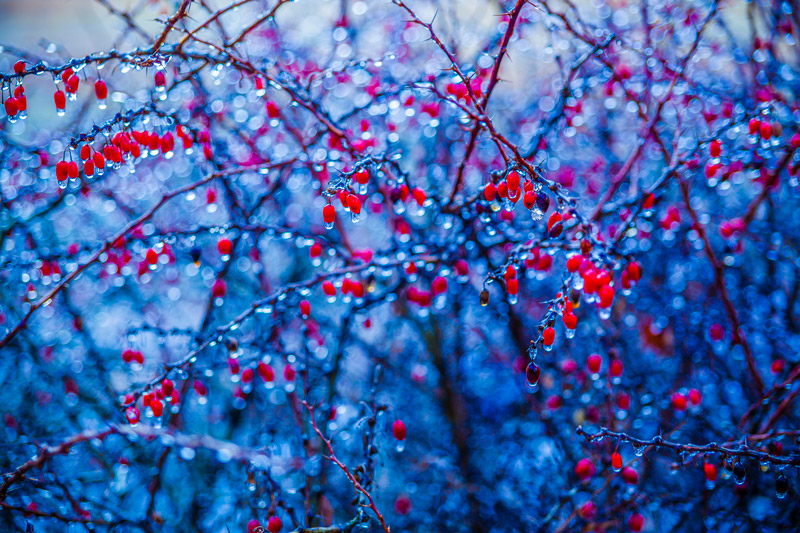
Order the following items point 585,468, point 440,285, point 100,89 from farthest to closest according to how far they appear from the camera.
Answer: point 585,468, point 440,285, point 100,89

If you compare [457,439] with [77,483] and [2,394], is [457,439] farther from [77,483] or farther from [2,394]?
[2,394]

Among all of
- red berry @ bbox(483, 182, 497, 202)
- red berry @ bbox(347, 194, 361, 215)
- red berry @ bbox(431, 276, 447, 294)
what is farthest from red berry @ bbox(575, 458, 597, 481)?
red berry @ bbox(347, 194, 361, 215)

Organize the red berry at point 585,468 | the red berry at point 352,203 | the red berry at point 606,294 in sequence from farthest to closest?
the red berry at point 585,468 → the red berry at point 352,203 → the red berry at point 606,294

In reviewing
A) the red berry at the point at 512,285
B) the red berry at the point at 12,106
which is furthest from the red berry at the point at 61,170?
the red berry at the point at 512,285

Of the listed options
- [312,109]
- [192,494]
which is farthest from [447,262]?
[192,494]

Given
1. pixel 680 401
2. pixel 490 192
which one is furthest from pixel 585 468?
pixel 490 192

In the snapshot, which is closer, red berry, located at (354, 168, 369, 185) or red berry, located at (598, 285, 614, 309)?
red berry, located at (598, 285, 614, 309)

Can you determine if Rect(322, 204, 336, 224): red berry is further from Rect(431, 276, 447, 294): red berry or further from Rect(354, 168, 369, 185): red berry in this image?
Rect(431, 276, 447, 294): red berry

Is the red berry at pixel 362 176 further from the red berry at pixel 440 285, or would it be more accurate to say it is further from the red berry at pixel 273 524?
the red berry at pixel 273 524

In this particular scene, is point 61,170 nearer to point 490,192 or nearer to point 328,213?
point 328,213

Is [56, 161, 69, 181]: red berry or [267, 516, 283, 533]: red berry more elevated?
[56, 161, 69, 181]: red berry

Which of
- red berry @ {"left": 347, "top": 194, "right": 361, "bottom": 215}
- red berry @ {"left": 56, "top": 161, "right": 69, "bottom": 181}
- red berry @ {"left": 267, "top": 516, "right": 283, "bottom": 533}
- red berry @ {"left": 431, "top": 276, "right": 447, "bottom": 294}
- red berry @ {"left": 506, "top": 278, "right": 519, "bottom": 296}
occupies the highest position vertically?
red berry @ {"left": 56, "top": 161, "right": 69, "bottom": 181}

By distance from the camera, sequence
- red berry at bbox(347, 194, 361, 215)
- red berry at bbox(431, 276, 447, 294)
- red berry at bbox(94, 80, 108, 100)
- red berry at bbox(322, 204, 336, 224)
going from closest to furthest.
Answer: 1. red berry at bbox(347, 194, 361, 215)
2. red berry at bbox(322, 204, 336, 224)
3. red berry at bbox(94, 80, 108, 100)
4. red berry at bbox(431, 276, 447, 294)

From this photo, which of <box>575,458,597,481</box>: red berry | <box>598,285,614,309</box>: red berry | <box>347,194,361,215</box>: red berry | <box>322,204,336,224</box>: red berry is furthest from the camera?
<box>575,458,597,481</box>: red berry
